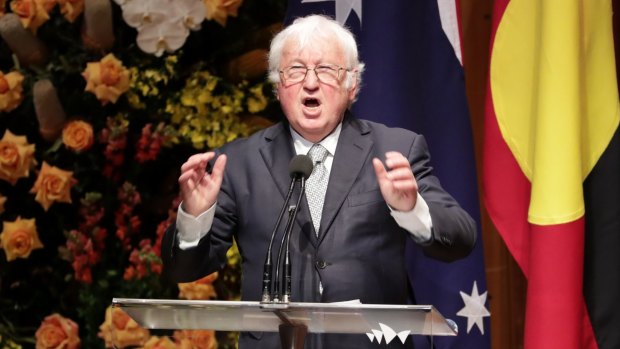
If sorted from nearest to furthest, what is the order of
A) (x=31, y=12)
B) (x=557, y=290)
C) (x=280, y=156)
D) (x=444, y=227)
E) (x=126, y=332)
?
(x=444, y=227) < (x=280, y=156) < (x=557, y=290) < (x=126, y=332) < (x=31, y=12)

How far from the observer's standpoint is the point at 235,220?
2.78 m

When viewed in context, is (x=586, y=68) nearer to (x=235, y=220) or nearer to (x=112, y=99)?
(x=235, y=220)

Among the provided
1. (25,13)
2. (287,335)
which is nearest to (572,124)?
(287,335)

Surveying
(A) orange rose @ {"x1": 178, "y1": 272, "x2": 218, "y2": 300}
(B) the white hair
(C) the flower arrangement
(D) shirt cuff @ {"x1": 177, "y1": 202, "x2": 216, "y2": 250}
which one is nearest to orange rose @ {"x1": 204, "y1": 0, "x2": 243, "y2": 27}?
(C) the flower arrangement

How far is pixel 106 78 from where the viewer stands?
3846 millimetres

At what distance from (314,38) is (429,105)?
114 cm

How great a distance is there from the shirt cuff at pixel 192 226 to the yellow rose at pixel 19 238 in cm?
154

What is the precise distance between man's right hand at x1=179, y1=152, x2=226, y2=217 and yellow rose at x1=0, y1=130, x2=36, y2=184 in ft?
5.32

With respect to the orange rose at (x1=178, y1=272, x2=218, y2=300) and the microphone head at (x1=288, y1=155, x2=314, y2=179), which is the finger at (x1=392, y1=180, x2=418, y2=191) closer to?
the microphone head at (x1=288, y1=155, x2=314, y2=179)

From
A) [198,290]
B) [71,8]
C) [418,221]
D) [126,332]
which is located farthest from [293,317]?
[71,8]

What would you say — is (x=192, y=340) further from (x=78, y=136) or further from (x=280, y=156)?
(x=78, y=136)

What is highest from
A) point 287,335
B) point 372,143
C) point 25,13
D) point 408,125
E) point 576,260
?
point 25,13

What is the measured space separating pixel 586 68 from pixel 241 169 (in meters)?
1.29

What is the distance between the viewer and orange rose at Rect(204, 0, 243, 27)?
3.94m
